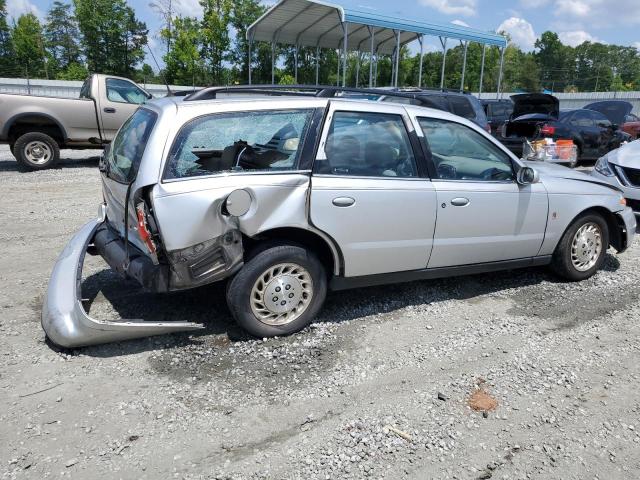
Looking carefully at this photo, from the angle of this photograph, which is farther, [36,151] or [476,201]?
[36,151]

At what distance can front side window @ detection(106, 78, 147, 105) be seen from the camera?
1141 centimetres

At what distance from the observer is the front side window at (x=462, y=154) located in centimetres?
431

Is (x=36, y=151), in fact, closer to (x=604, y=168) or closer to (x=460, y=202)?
(x=460, y=202)

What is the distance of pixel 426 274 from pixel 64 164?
34.1ft

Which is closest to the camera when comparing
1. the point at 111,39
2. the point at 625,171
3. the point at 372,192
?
the point at 372,192

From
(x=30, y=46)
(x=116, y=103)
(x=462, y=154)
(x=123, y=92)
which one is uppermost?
(x=30, y=46)

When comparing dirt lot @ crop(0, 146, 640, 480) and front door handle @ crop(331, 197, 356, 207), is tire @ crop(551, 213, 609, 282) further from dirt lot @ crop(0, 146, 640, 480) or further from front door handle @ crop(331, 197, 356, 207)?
front door handle @ crop(331, 197, 356, 207)

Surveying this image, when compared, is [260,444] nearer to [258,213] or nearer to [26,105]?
[258,213]

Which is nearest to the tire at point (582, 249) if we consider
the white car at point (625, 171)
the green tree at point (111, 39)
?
the white car at point (625, 171)

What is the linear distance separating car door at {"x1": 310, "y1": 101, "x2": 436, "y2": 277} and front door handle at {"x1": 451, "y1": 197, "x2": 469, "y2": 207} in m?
0.21

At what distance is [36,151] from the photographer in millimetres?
10617

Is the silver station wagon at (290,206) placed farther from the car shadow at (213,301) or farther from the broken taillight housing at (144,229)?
the car shadow at (213,301)

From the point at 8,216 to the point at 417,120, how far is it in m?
5.90

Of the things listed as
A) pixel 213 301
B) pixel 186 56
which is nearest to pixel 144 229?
pixel 213 301
